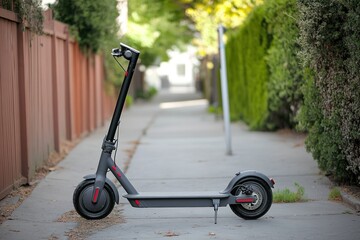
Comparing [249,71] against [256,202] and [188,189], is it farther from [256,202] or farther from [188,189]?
[256,202]

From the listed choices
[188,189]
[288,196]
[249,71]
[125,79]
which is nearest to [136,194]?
[125,79]

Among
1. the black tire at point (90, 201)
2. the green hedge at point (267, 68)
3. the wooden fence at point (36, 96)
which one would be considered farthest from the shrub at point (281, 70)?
the black tire at point (90, 201)

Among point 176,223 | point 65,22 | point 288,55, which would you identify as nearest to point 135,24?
point 65,22

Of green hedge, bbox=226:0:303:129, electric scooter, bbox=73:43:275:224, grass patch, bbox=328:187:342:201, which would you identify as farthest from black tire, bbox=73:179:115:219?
green hedge, bbox=226:0:303:129

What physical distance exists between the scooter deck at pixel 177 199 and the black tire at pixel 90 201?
251mm

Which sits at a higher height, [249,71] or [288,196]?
[249,71]

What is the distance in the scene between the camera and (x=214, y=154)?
587 inches

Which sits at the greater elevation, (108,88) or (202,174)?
(108,88)

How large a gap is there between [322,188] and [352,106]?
5.84 feet

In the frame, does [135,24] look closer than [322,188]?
No

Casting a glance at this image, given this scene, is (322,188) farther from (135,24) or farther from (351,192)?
(135,24)

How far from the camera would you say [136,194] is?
8125 mm

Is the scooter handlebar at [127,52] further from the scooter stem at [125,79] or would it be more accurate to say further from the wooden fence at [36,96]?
the wooden fence at [36,96]

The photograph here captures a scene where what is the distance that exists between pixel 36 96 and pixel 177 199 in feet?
14.8
